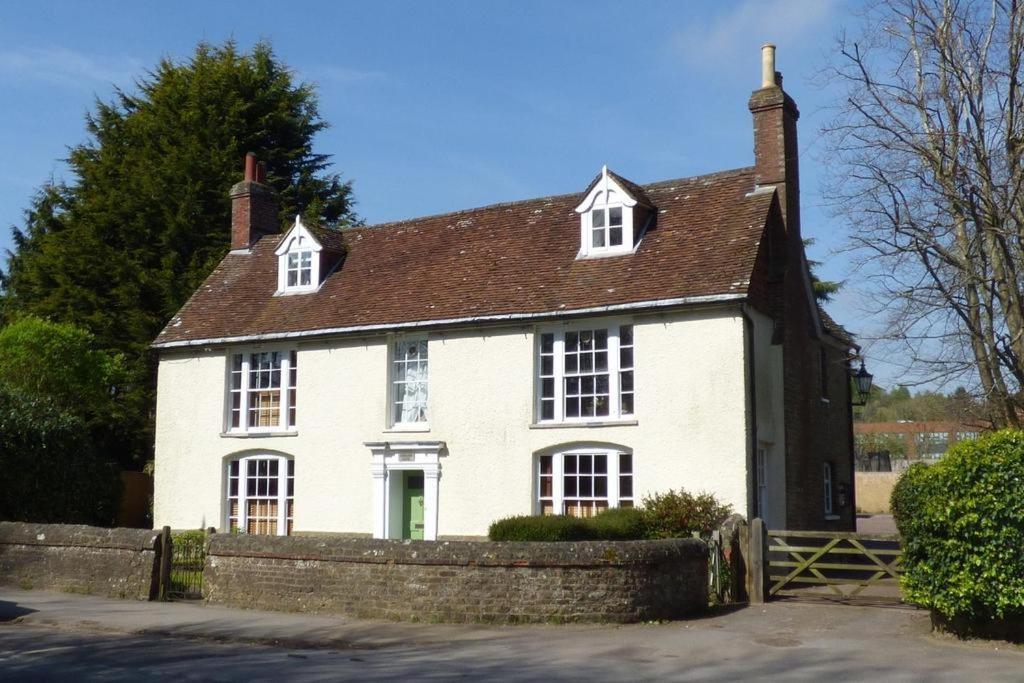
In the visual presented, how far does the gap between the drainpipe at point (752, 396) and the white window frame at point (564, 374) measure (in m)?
2.25

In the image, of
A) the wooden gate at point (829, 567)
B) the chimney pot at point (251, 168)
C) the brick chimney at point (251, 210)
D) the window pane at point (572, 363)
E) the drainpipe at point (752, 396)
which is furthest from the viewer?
the chimney pot at point (251, 168)

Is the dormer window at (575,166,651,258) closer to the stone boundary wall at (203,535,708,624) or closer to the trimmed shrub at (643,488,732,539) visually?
the trimmed shrub at (643,488,732,539)

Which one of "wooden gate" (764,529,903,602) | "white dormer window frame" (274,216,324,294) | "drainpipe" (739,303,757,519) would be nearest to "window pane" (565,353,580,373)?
"drainpipe" (739,303,757,519)

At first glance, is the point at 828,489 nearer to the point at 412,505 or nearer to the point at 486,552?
the point at 412,505

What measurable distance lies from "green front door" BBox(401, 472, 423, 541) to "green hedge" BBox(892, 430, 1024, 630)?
12263mm

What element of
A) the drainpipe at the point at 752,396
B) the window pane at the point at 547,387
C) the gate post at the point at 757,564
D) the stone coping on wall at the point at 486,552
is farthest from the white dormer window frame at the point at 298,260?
the gate post at the point at 757,564

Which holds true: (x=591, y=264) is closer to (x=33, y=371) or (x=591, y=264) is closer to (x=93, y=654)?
(x=93, y=654)

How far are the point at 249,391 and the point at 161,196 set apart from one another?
13.2 m

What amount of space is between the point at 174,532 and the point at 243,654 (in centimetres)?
1420

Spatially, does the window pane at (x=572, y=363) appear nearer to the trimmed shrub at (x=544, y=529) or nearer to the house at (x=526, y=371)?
the house at (x=526, y=371)

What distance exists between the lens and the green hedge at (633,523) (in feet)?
56.3

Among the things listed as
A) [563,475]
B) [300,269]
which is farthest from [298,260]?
[563,475]

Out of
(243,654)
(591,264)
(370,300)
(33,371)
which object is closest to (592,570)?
(243,654)

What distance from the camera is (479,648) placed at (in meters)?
12.7
